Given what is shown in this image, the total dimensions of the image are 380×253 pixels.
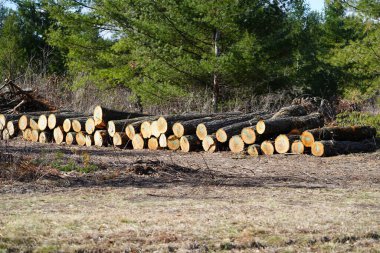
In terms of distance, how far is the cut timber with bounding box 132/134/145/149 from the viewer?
1711cm

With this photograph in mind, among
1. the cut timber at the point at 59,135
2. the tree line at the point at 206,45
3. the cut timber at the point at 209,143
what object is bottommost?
the cut timber at the point at 209,143

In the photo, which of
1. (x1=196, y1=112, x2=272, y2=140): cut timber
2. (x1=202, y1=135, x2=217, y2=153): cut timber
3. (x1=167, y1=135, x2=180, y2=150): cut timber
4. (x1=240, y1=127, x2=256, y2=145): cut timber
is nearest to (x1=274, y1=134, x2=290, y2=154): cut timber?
(x1=240, y1=127, x2=256, y2=145): cut timber

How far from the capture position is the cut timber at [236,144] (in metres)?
16.0

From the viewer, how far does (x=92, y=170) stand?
11.3 meters

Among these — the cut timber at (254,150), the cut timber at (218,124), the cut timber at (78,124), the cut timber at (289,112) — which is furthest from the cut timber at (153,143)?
the cut timber at (289,112)

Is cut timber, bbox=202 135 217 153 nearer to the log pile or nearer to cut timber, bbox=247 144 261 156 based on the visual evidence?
the log pile

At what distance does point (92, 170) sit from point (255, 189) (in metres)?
3.15

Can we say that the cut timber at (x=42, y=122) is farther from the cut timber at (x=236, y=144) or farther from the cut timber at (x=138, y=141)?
the cut timber at (x=236, y=144)

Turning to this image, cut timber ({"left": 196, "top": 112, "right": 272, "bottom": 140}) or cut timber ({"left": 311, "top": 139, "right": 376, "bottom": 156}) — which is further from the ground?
cut timber ({"left": 196, "top": 112, "right": 272, "bottom": 140})

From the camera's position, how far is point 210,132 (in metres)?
16.8

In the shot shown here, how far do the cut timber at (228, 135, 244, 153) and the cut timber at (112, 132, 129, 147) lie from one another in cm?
311

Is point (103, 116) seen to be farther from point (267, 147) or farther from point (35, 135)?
point (267, 147)

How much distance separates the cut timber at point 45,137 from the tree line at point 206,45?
16.5ft

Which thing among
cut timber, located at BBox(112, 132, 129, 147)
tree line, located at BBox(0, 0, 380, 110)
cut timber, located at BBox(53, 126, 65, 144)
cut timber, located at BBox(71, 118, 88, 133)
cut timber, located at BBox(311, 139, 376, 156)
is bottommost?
cut timber, located at BBox(311, 139, 376, 156)
